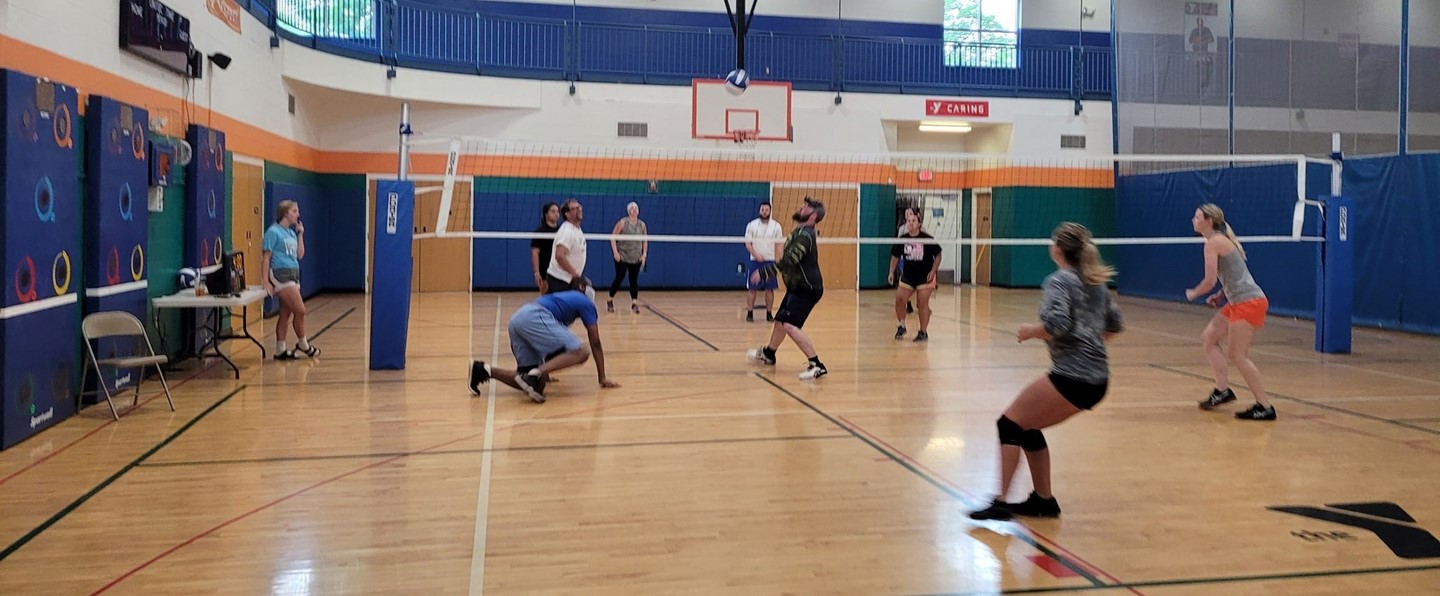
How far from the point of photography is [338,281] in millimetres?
19594

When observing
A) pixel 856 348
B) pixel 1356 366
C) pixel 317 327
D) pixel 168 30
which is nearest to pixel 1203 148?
pixel 1356 366

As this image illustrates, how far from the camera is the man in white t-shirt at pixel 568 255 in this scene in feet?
26.8

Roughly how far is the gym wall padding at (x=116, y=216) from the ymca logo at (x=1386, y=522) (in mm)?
7513

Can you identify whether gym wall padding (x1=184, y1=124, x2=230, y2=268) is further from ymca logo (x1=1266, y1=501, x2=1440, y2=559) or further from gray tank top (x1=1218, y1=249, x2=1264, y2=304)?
ymca logo (x1=1266, y1=501, x2=1440, y2=559)

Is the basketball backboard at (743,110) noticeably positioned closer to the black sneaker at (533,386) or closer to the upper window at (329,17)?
the upper window at (329,17)

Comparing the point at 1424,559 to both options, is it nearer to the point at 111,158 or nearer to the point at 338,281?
the point at 111,158

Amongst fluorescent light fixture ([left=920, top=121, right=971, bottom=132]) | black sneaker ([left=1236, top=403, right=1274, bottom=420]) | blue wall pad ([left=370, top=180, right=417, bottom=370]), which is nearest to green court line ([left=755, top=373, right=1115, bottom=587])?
black sneaker ([left=1236, top=403, right=1274, bottom=420])

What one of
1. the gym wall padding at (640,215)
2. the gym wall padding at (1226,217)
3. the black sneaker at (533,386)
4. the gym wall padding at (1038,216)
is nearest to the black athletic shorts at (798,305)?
the black sneaker at (533,386)

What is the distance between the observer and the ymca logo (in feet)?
14.0

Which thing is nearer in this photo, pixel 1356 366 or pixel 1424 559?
pixel 1424 559

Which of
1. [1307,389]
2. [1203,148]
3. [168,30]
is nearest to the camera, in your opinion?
[1307,389]

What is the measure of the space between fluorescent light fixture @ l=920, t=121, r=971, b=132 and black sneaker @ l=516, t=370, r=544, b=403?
15873 millimetres

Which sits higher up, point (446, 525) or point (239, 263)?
point (239, 263)

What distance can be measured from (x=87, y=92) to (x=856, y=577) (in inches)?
282
